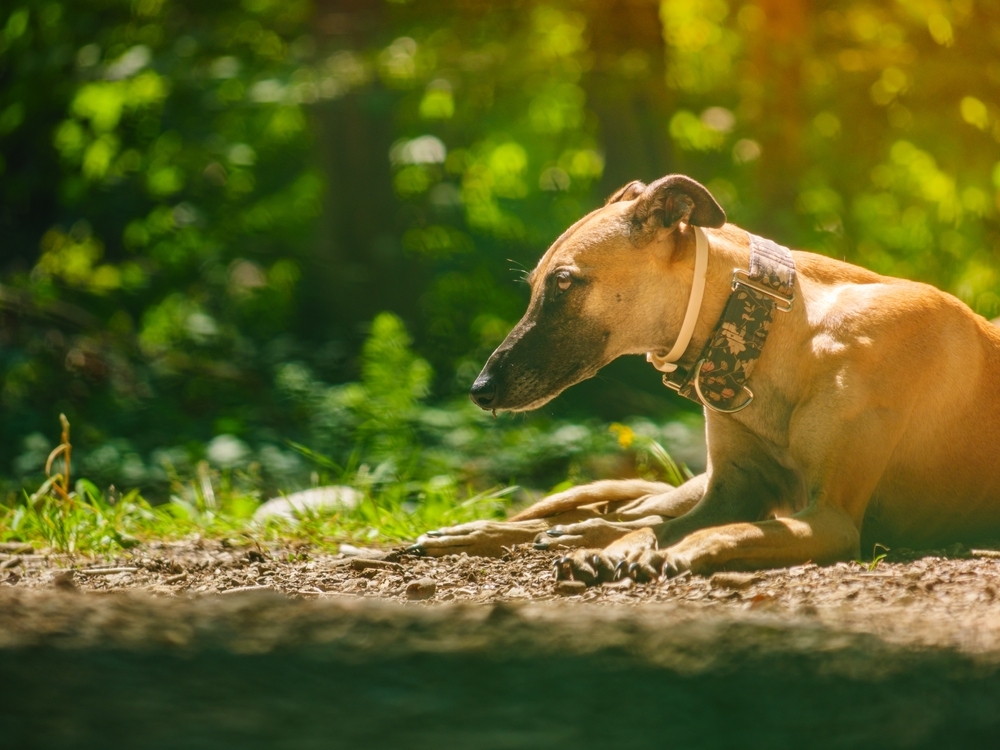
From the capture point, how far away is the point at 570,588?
299cm

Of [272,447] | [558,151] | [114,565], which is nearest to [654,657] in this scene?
[114,565]

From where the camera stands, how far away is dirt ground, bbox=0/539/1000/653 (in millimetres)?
2285

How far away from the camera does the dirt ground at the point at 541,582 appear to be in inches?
90.0

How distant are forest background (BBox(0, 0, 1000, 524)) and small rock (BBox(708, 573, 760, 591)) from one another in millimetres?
3156

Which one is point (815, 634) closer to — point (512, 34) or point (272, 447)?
point (272, 447)

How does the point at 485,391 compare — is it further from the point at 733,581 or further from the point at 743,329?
the point at 733,581

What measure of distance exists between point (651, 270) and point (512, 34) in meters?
5.44

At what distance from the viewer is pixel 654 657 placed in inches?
64.9

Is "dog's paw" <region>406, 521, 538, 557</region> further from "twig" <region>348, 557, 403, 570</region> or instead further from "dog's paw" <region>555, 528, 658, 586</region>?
"dog's paw" <region>555, 528, 658, 586</region>

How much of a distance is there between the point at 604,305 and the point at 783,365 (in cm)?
61

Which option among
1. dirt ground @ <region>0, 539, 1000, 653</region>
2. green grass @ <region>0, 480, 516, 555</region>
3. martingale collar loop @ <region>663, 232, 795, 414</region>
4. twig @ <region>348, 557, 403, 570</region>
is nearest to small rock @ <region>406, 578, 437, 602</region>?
dirt ground @ <region>0, 539, 1000, 653</region>

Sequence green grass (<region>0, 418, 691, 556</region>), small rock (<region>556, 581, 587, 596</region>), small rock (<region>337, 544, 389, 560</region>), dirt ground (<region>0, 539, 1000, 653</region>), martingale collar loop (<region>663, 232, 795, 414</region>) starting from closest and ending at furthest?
dirt ground (<region>0, 539, 1000, 653</region>)
small rock (<region>556, 581, 587, 596</region>)
martingale collar loop (<region>663, 232, 795, 414</region>)
small rock (<region>337, 544, 389, 560</region>)
green grass (<region>0, 418, 691, 556</region>)

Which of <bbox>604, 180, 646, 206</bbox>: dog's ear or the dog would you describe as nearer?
the dog

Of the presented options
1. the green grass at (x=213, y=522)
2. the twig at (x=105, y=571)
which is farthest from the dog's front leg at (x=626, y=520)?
the twig at (x=105, y=571)
